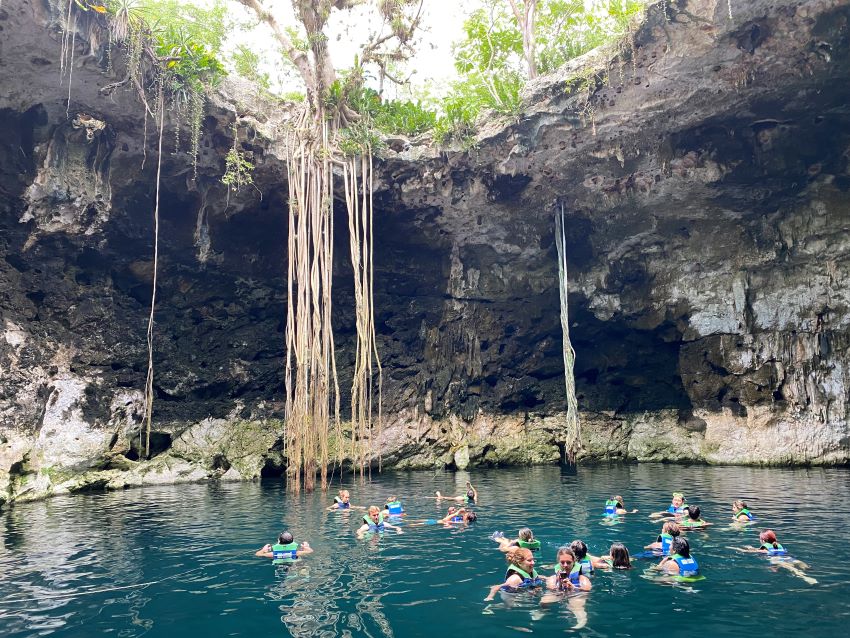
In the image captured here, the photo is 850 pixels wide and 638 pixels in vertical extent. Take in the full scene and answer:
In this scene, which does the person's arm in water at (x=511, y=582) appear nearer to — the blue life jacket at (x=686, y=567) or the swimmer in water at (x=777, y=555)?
the blue life jacket at (x=686, y=567)

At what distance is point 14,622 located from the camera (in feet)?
17.6

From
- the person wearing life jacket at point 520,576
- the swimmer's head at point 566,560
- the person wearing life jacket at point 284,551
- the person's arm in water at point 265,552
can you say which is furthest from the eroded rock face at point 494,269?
the person wearing life jacket at point 520,576

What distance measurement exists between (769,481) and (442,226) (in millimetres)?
10780

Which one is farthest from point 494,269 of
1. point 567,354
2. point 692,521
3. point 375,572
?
point 375,572

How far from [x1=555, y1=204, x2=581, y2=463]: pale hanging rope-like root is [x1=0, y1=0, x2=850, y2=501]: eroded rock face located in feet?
2.39

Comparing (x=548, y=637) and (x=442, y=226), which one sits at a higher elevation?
(x=442, y=226)

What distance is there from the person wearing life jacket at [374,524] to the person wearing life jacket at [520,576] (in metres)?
3.51

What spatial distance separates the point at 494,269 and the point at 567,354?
4.36 meters

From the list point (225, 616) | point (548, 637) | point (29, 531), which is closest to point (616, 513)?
point (548, 637)

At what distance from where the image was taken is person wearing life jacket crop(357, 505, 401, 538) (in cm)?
931

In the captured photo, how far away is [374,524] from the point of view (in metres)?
9.38

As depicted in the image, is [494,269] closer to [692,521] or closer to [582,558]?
[692,521]

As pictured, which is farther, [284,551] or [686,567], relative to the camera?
[284,551]

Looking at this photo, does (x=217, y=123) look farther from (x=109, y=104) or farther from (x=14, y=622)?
(x=14, y=622)
